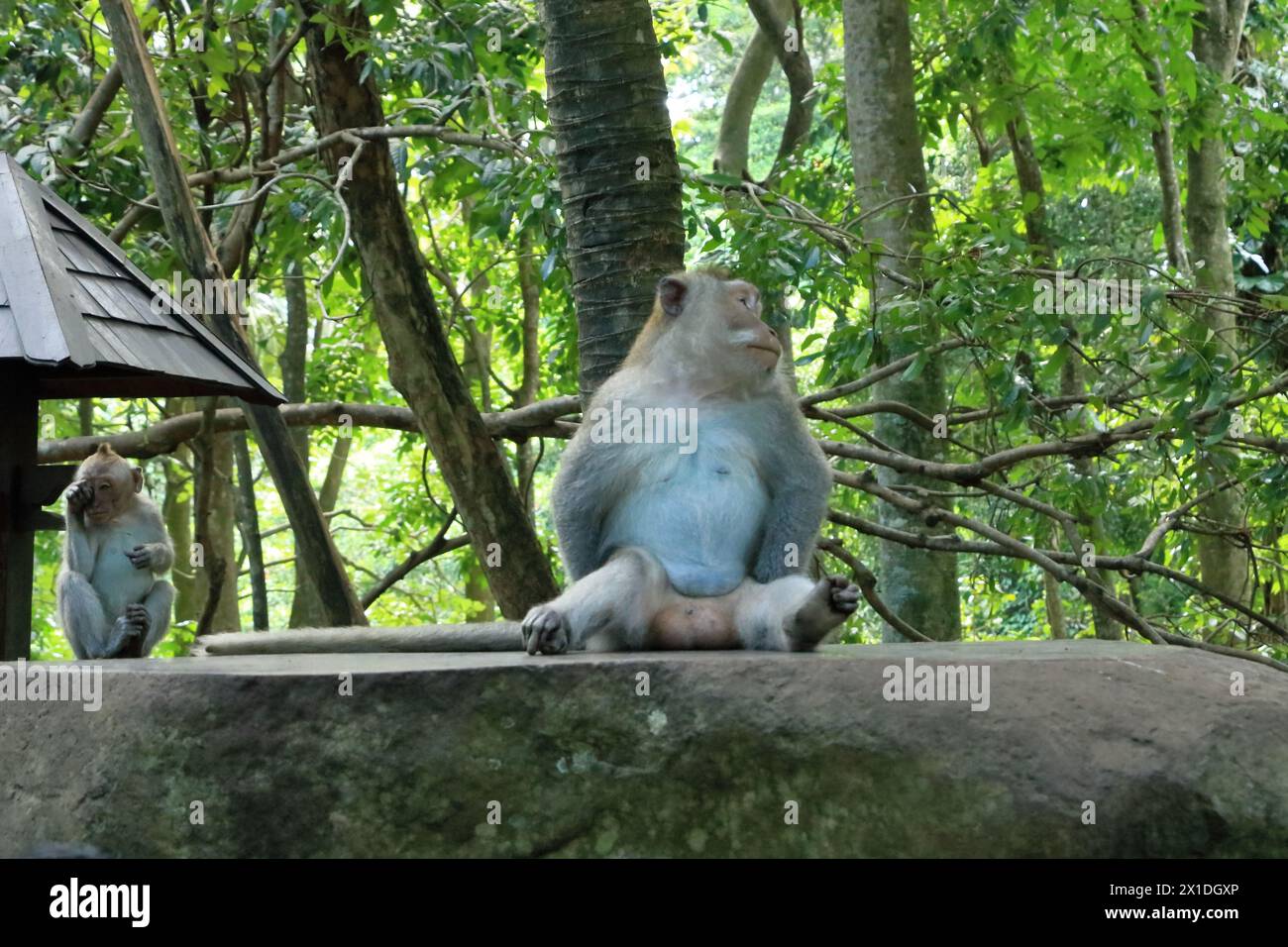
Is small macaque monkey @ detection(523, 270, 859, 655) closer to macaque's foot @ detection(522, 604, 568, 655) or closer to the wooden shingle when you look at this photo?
macaque's foot @ detection(522, 604, 568, 655)

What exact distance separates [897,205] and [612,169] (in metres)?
3.09

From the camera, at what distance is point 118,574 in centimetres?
665

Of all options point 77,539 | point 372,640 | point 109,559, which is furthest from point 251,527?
point 372,640

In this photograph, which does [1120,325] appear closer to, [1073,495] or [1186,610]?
[1073,495]

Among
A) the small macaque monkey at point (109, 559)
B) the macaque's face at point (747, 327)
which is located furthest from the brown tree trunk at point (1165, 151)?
the small macaque monkey at point (109, 559)

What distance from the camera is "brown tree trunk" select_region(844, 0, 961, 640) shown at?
8.70 meters

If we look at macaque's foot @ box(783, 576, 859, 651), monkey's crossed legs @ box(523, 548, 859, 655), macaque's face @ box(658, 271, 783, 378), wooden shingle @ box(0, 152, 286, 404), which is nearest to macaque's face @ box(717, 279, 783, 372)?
macaque's face @ box(658, 271, 783, 378)

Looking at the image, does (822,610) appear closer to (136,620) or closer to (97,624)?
(136,620)

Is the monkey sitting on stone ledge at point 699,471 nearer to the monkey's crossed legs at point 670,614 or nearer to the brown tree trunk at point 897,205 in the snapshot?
the monkey's crossed legs at point 670,614

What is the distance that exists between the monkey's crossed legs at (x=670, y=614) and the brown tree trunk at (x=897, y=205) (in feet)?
12.6

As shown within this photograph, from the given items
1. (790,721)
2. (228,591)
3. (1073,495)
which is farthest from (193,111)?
(790,721)

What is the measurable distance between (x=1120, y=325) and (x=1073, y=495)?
5.56 feet

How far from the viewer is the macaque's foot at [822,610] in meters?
4.31

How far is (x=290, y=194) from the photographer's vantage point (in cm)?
855
